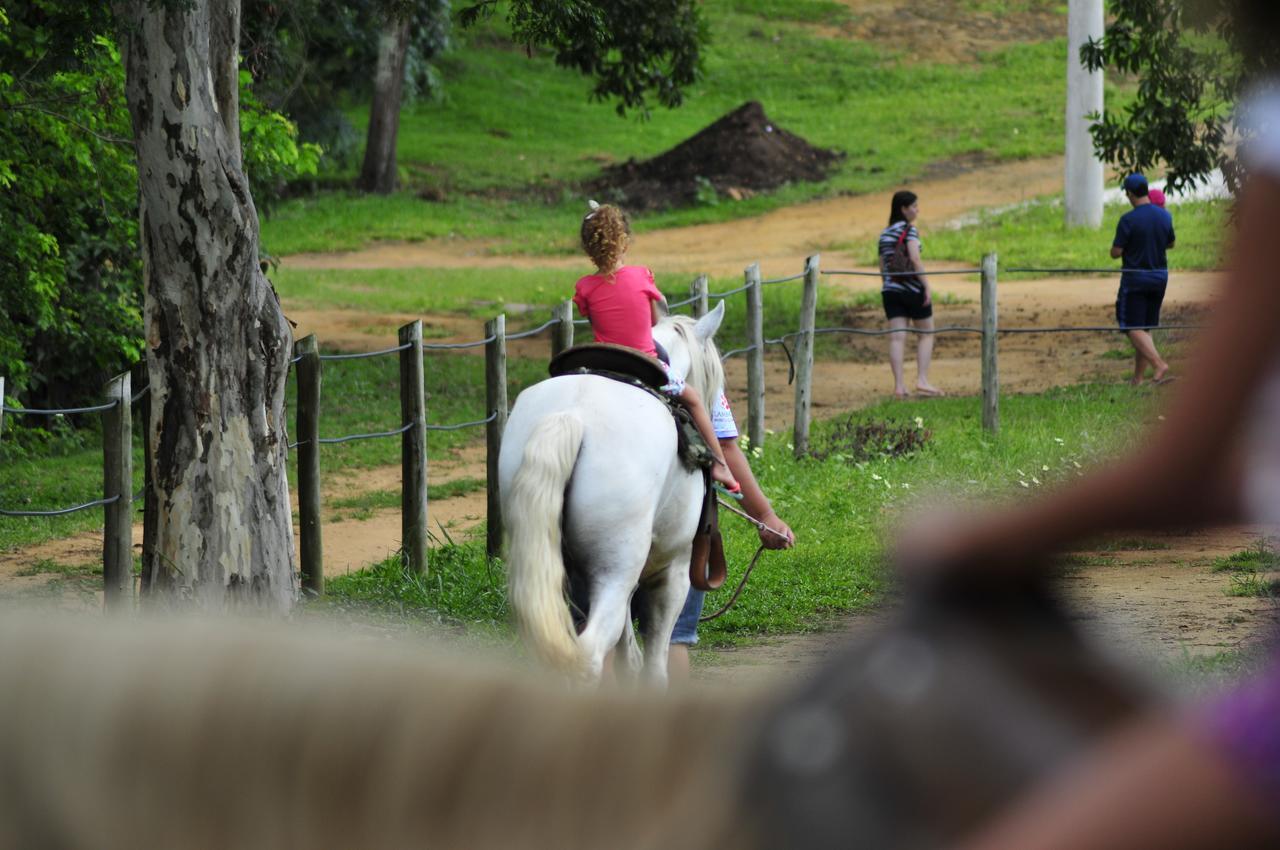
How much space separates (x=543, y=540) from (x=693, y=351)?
1416mm

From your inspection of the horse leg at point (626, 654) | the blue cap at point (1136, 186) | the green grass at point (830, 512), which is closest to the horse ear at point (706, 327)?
the green grass at point (830, 512)

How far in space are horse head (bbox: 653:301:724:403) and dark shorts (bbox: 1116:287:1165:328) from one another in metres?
7.85

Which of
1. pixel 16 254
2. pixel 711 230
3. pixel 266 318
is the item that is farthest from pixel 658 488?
pixel 711 230

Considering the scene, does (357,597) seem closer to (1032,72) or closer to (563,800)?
(563,800)

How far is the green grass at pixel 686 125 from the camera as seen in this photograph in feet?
86.4

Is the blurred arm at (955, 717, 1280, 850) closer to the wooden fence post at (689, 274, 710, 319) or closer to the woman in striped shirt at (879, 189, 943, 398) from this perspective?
the wooden fence post at (689, 274, 710, 319)

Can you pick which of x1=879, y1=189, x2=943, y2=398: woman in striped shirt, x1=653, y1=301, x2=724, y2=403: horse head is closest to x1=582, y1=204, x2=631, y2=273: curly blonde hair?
x1=653, y1=301, x2=724, y2=403: horse head

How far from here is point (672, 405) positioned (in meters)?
5.84

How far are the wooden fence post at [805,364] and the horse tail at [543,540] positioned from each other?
6.26 metres

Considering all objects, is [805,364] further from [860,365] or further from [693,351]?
[693,351]

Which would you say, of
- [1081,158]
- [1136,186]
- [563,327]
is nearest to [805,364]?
[563,327]

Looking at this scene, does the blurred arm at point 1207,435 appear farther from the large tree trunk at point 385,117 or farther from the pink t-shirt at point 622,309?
the large tree trunk at point 385,117

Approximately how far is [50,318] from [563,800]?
1083 centimetres

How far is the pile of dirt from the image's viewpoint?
27391mm
